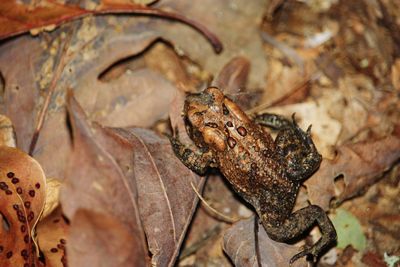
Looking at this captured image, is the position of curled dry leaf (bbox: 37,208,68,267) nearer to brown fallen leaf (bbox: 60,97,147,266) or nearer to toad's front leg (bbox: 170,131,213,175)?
brown fallen leaf (bbox: 60,97,147,266)

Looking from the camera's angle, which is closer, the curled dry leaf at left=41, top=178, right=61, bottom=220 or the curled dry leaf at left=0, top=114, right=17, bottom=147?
the curled dry leaf at left=41, top=178, right=61, bottom=220

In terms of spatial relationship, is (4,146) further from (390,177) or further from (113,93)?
(390,177)

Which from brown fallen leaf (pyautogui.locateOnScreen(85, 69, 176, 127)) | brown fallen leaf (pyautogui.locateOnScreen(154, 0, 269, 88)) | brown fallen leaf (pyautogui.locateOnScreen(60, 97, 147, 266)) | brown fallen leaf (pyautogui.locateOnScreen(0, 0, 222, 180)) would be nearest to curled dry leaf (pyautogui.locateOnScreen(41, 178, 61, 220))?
brown fallen leaf (pyautogui.locateOnScreen(0, 0, 222, 180))

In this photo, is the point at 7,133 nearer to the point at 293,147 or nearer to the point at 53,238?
the point at 53,238

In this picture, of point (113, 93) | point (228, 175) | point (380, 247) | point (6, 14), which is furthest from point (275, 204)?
point (6, 14)

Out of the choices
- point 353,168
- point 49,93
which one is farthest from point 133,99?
point 353,168
